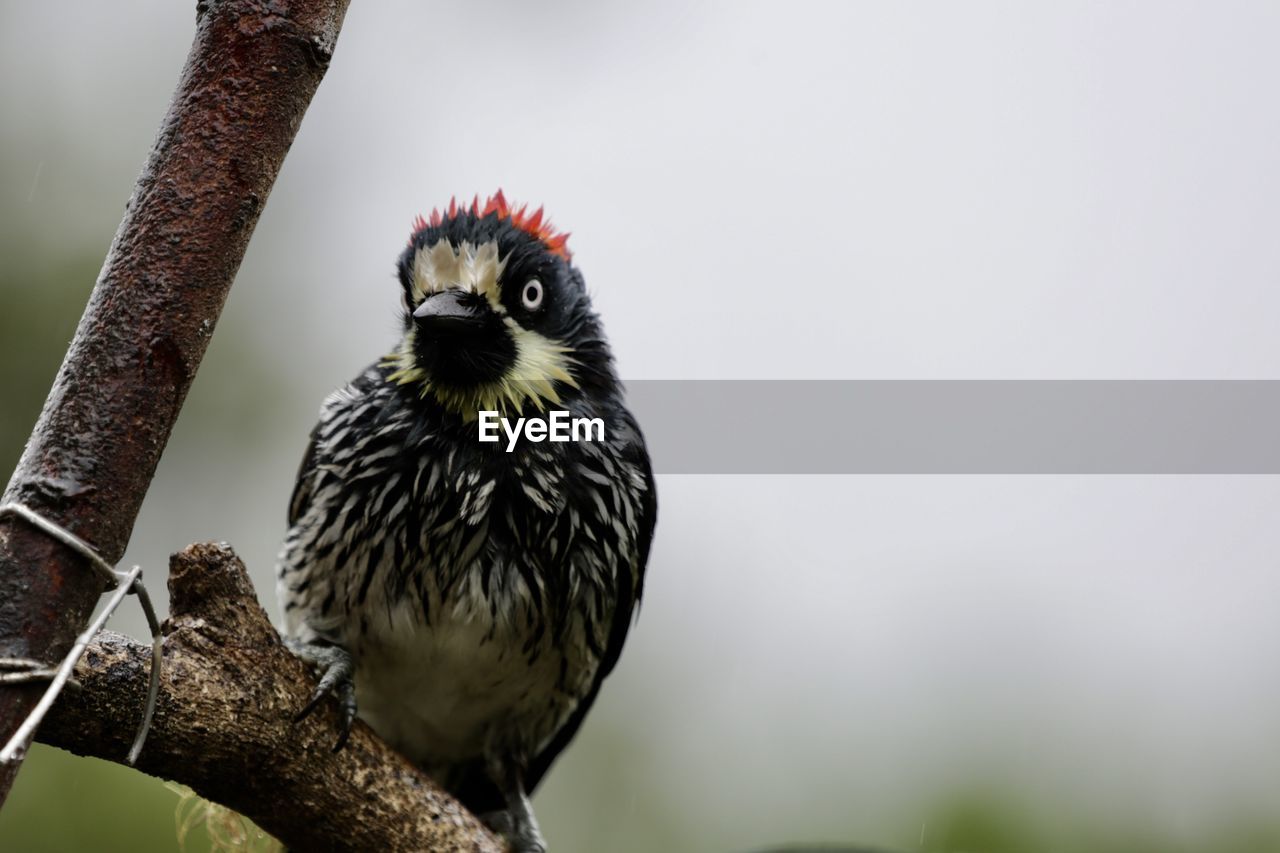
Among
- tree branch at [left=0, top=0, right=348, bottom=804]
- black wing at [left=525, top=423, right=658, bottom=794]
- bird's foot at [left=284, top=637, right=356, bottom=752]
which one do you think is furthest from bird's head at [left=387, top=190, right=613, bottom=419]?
tree branch at [left=0, top=0, right=348, bottom=804]

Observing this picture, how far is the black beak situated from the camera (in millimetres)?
2740

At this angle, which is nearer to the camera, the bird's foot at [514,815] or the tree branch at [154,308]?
the tree branch at [154,308]

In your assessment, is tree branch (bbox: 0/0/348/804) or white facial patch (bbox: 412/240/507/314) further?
white facial patch (bbox: 412/240/507/314)

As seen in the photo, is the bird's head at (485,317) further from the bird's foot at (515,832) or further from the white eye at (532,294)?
the bird's foot at (515,832)

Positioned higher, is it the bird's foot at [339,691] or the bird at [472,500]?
the bird at [472,500]

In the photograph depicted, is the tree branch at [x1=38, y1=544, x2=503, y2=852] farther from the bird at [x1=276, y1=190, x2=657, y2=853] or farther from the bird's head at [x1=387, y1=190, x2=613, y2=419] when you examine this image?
the bird's head at [x1=387, y1=190, x2=613, y2=419]

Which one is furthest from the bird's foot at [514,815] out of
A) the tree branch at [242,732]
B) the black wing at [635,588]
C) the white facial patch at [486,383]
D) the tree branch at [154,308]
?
the tree branch at [154,308]

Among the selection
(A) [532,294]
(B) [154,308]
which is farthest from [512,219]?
(B) [154,308]

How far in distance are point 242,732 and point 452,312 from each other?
3.34 feet

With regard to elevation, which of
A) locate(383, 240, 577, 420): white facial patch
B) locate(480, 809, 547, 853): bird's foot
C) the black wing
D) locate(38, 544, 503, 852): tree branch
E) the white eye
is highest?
the white eye

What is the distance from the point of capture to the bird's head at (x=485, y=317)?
113 inches

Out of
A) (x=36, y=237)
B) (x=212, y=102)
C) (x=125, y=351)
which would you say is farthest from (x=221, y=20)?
(x=36, y=237)

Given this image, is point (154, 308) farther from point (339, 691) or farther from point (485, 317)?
point (485, 317)

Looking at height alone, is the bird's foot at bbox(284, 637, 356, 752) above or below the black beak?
below
